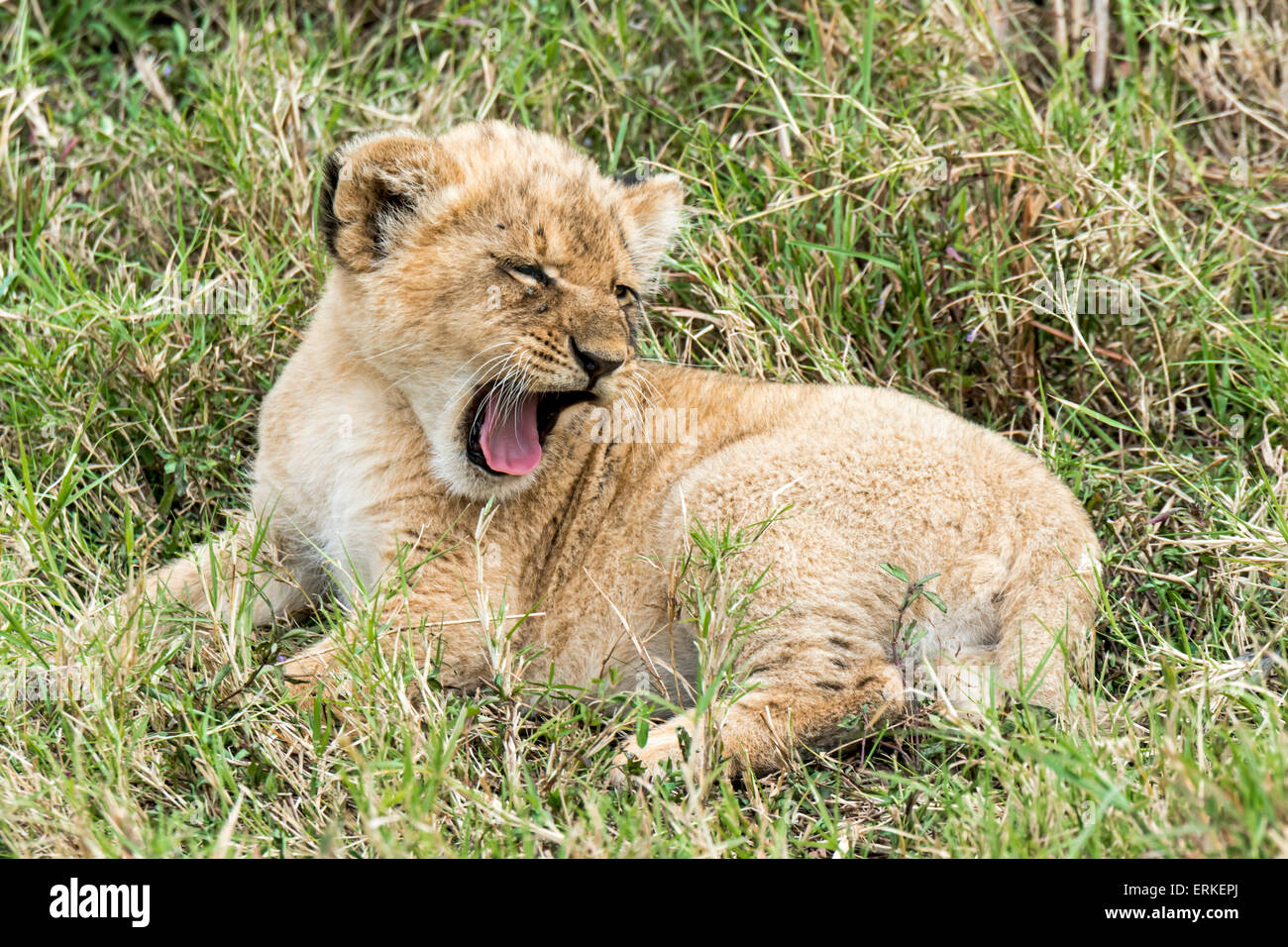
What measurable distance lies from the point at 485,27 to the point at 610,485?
2.82 meters

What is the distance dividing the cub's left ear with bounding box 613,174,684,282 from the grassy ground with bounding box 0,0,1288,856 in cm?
73

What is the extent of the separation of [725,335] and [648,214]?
3.13 feet

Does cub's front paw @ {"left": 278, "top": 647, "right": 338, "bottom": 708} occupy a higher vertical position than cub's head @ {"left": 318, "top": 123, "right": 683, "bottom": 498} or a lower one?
lower

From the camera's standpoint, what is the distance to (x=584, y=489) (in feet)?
14.1

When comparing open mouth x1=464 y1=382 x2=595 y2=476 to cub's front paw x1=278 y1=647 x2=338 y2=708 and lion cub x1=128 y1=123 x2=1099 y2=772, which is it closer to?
lion cub x1=128 y1=123 x2=1099 y2=772

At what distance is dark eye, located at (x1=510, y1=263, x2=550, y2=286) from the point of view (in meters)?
3.83

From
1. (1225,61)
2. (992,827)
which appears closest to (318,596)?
(992,827)

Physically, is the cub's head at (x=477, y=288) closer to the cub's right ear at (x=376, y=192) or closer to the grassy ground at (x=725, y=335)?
the cub's right ear at (x=376, y=192)

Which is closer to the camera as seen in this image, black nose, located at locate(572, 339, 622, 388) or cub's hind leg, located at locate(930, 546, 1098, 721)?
cub's hind leg, located at locate(930, 546, 1098, 721)

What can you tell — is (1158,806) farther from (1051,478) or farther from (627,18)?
(627,18)

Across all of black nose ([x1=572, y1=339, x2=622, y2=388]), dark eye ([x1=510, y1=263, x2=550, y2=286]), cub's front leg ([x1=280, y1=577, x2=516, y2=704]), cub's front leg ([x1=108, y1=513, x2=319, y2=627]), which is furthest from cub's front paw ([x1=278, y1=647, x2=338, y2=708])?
dark eye ([x1=510, y1=263, x2=550, y2=286])

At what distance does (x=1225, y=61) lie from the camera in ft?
20.2

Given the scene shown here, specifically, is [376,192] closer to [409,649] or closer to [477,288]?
[477,288]

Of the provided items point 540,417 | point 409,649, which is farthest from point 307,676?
point 540,417
